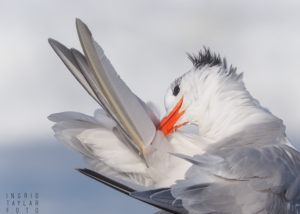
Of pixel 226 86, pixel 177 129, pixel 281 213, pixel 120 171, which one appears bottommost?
pixel 281 213

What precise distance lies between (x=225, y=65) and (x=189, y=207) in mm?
1000

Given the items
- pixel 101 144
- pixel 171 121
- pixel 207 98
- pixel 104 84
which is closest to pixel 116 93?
pixel 104 84

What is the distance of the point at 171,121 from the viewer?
9.86 feet

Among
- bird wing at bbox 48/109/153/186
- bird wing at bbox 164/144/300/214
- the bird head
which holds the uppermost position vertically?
the bird head

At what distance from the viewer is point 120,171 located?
286 cm

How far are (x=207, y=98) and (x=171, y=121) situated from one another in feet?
0.76

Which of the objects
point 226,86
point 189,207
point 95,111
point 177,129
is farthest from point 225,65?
point 189,207

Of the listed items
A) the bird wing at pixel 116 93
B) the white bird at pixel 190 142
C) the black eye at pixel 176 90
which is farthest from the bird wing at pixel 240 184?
the black eye at pixel 176 90

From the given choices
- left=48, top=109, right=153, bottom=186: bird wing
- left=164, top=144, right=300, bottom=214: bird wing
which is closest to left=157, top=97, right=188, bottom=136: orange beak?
left=48, top=109, right=153, bottom=186: bird wing

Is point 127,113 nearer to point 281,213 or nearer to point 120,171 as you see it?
point 120,171

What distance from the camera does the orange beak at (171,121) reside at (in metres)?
2.92

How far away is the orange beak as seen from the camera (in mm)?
2916

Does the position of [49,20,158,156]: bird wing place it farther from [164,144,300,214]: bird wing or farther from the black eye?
the black eye

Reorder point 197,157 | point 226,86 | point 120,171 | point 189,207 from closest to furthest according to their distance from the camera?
point 189,207, point 197,157, point 120,171, point 226,86
